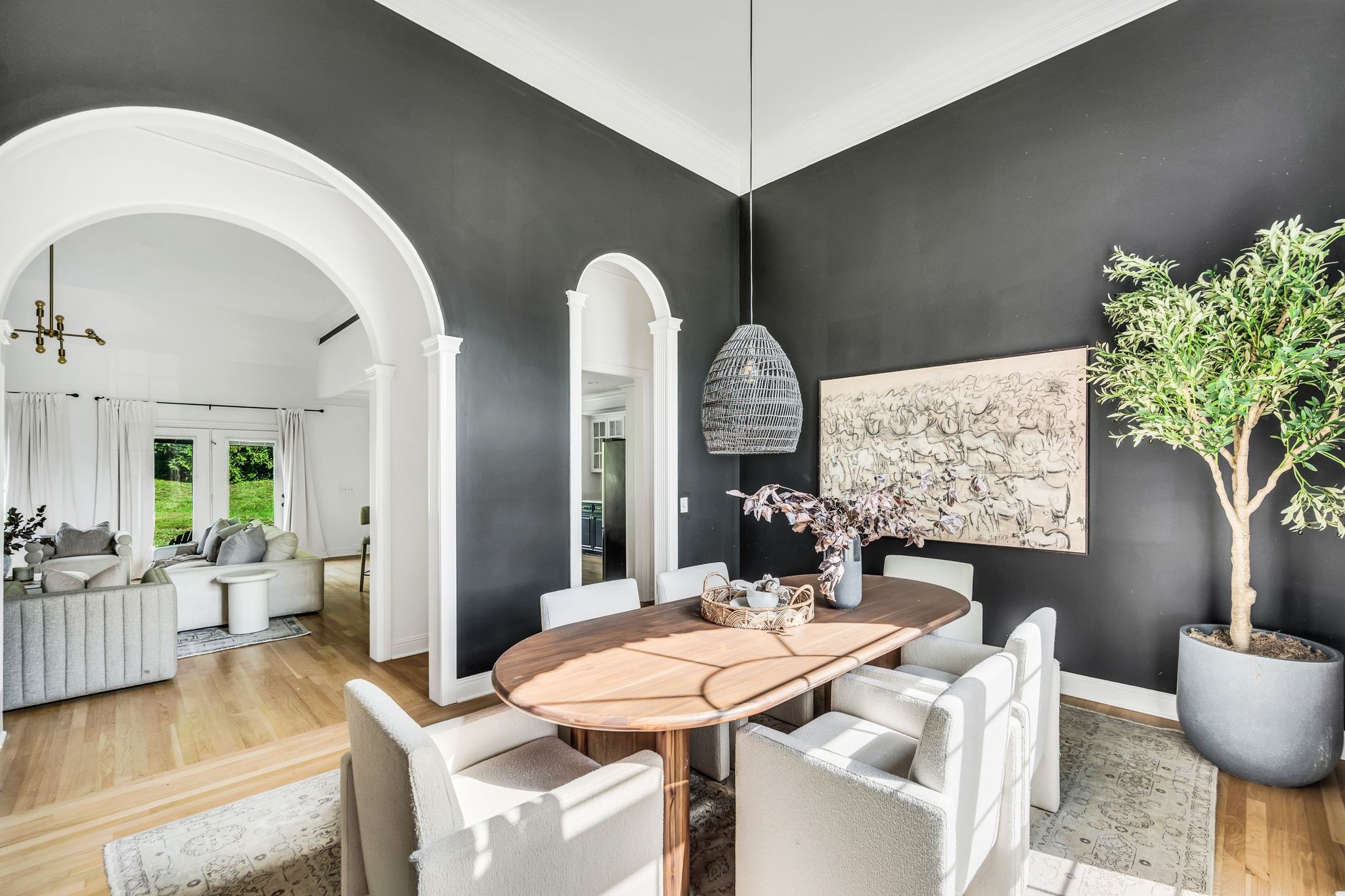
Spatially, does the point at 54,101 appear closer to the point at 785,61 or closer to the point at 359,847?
the point at 359,847

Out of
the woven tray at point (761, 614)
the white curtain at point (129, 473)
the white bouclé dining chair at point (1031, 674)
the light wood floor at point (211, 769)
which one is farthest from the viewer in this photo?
the white curtain at point (129, 473)

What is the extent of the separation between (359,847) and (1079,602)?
11.0 ft

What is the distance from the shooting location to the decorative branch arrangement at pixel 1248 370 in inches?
85.4

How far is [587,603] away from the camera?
246 centimetres

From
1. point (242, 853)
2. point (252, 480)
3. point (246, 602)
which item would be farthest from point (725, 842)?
point (252, 480)

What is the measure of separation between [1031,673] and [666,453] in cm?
279

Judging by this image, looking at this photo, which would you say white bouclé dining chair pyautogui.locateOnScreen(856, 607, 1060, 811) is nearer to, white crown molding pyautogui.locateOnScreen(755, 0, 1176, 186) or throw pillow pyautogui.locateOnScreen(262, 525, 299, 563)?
white crown molding pyautogui.locateOnScreen(755, 0, 1176, 186)

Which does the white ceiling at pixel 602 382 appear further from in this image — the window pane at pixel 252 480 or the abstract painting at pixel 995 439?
the window pane at pixel 252 480

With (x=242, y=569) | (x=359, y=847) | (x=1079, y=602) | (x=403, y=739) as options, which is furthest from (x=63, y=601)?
(x=1079, y=602)

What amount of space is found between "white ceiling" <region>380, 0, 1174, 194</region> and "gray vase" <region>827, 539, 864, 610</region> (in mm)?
2929

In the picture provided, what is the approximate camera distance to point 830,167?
4219mm

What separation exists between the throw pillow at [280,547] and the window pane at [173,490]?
3.20 metres

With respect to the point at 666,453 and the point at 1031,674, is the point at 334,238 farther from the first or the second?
the point at 1031,674

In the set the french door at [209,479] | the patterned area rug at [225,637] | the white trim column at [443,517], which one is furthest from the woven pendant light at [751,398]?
the french door at [209,479]
